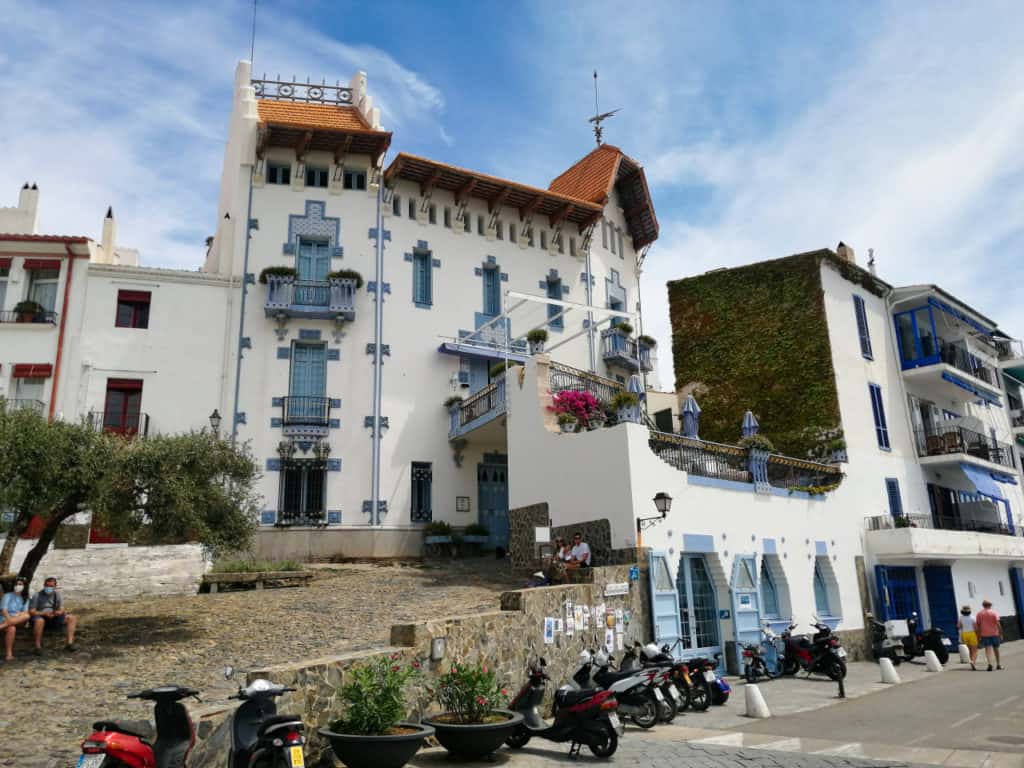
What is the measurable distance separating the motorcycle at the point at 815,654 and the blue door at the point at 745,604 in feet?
2.11

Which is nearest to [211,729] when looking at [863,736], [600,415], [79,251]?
[863,736]

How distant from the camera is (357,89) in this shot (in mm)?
26766

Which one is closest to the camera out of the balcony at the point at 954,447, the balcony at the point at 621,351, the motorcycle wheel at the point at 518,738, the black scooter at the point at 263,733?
the black scooter at the point at 263,733

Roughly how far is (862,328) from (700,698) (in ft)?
56.4

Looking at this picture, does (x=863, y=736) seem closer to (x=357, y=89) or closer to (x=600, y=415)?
(x=600, y=415)

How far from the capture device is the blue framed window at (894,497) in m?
24.1

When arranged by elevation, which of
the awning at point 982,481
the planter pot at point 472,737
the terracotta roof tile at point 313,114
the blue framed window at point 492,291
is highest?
the terracotta roof tile at point 313,114

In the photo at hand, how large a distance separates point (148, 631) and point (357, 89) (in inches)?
775

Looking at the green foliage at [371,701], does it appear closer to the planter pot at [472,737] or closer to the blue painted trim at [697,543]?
the planter pot at [472,737]

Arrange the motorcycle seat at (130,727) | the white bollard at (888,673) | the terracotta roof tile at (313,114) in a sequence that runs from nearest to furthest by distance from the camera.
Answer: the motorcycle seat at (130,727)
the white bollard at (888,673)
the terracotta roof tile at (313,114)

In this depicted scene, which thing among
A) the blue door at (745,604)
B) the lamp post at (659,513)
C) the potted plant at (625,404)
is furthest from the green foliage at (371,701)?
the blue door at (745,604)

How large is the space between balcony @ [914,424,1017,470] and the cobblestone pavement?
1616 cm

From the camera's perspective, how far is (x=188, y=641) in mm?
12367

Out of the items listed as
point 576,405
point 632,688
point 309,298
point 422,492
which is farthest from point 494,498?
point 632,688
